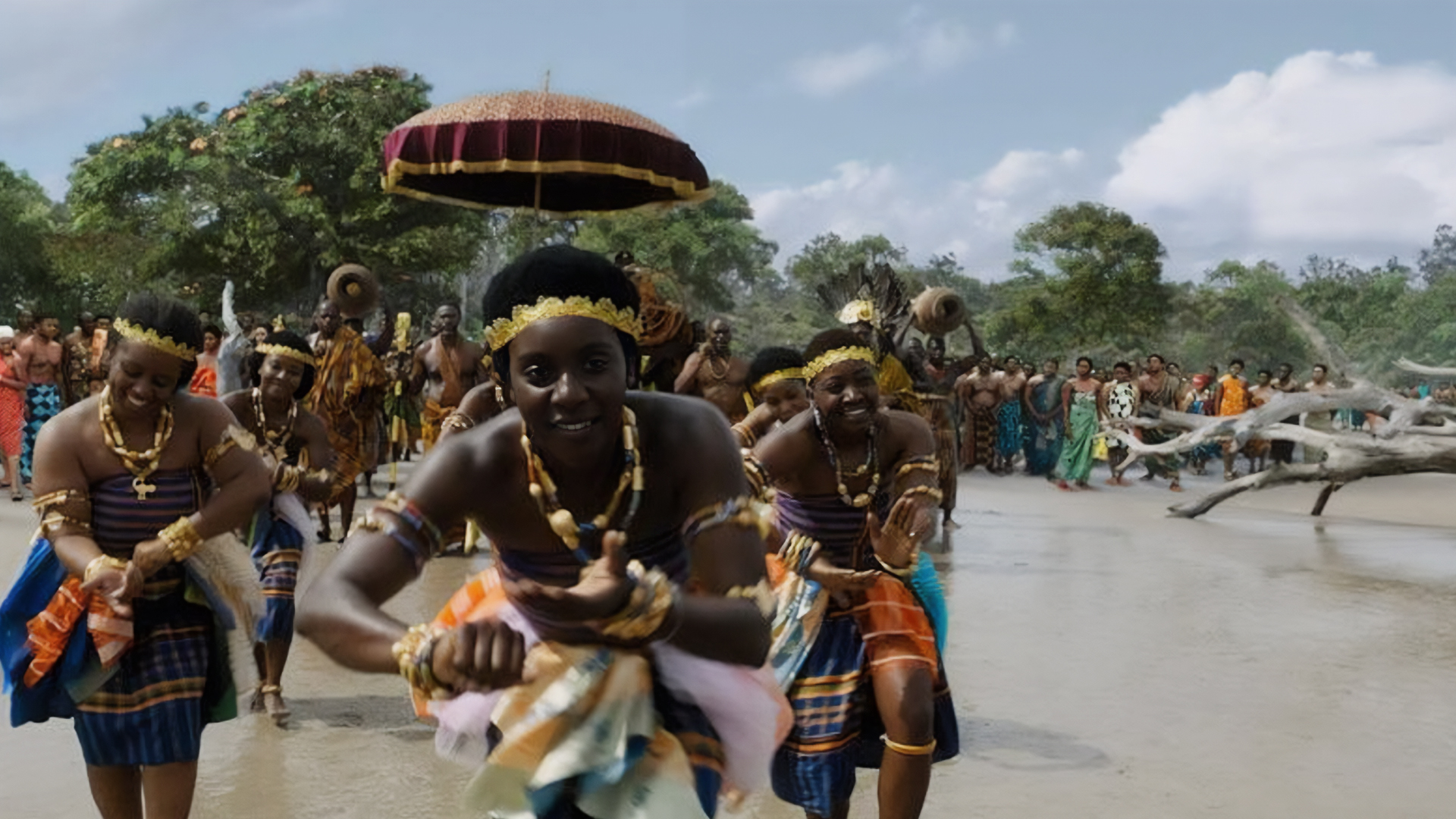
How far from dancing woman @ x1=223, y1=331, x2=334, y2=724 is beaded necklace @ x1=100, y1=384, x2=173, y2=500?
1.40m

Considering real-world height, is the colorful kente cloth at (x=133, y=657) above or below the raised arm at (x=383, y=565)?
below

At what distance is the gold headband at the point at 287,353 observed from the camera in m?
6.22

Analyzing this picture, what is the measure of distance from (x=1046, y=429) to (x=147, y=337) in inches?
687

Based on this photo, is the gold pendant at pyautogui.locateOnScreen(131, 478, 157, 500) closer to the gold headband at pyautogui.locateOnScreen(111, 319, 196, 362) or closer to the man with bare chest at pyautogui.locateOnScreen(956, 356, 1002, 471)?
the gold headband at pyautogui.locateOnScreen(111, 319, 196, 362)

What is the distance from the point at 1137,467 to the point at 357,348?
14923 millimetres

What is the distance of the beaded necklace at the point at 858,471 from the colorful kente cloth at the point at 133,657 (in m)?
1.91

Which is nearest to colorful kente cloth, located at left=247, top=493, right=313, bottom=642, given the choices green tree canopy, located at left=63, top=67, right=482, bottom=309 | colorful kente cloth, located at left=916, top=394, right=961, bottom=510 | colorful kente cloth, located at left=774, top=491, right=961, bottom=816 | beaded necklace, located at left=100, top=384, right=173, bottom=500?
beaded necklace, located at left=100, top=384, right=173, bottom=500

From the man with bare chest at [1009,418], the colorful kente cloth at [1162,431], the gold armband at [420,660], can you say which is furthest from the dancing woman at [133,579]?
the man with bare chest at [1009,418]

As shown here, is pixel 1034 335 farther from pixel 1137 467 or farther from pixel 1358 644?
pixel 1358 644

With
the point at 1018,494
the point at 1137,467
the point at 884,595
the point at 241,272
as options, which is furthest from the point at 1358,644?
the point at 241,272

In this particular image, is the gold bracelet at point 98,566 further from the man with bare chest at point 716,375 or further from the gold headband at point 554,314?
the man with bare chest at point 716,375

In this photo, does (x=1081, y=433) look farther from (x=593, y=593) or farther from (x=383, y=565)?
(x=593, y=593)

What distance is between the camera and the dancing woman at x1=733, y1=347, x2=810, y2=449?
5.51 metres

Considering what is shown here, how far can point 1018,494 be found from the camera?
17203 mm
